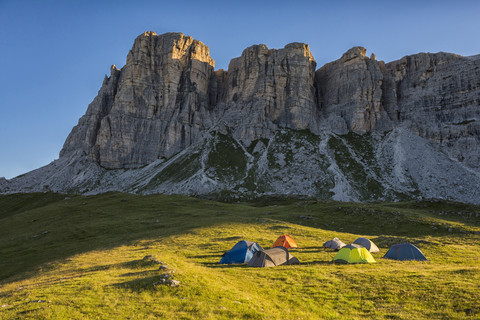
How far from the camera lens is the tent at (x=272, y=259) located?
1093 inches

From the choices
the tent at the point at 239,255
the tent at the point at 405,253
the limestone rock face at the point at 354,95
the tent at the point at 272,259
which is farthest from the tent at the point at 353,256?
the limestone rock face at the point at 354,95

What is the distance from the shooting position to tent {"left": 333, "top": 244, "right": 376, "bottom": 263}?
96.2ft

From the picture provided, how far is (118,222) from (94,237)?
34.5 ft

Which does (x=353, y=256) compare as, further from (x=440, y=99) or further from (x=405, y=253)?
(x=440, y=99)

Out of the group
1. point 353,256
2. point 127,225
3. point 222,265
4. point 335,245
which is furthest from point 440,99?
point 222,265

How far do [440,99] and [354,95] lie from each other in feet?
146

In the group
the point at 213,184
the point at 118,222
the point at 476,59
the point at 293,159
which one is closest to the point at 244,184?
the point at 213,184

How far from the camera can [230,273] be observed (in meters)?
24.9

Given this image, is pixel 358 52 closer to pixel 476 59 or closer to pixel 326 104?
pixel 326 104

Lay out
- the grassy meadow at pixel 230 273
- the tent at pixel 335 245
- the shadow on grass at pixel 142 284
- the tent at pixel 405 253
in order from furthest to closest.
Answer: the tent at pixel 335 245 < the tent at pixel 405 253 < the shadow on grass at pixel 142 284 < the grassy meadow at pixel 230 273

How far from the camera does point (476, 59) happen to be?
15062 centimetres

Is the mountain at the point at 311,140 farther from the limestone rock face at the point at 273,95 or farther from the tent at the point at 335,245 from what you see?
the tent at the point at 335,245

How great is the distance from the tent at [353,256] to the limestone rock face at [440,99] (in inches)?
5362

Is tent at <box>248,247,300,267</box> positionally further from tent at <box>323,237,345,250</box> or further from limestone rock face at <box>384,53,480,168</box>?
limestone rock face at <box>384,53,480,168</box>
